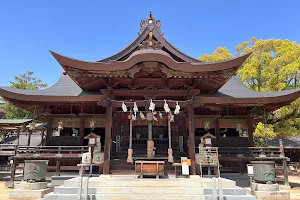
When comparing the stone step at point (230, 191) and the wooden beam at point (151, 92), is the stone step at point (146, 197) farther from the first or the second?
the wooden beam at point (151, 92)

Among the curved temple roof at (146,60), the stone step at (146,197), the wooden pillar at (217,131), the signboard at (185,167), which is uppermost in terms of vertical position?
the curved temple roof at (146,60)

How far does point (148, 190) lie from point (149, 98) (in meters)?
4.93

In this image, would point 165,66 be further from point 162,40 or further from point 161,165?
point 161,165

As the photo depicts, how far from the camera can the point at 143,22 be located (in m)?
15.1

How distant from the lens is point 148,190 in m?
9.12

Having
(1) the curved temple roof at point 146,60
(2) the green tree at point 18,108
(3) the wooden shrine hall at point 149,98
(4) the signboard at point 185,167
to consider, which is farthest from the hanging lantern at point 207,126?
(2) the green tree at point 18,108

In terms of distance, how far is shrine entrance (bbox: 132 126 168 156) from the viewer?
49.7ft

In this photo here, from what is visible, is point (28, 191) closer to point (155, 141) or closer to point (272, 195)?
point (155, 141)

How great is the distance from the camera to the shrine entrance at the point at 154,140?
1514 centimetres

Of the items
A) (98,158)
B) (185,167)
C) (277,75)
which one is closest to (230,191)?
(185,167)

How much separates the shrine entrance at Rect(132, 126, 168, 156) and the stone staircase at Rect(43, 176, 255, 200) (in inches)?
210

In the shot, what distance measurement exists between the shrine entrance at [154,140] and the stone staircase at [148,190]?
17.5 feet

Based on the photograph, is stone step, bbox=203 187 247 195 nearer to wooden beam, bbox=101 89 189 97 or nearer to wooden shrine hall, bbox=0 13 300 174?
wooden shrine hall, bbox=0 13 300 174

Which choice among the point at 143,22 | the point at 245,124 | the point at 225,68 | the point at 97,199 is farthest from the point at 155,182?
the point at 143,22
